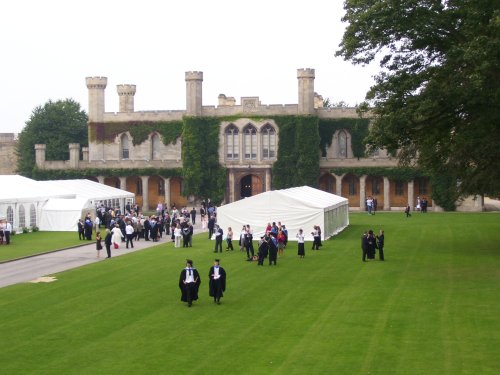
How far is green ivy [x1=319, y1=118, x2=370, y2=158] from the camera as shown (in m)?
76.2

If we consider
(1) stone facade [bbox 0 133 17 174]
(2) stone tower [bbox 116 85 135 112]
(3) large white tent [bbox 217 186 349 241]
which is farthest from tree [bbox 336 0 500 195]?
(1) stone facade [bbox 0 133 17 174]

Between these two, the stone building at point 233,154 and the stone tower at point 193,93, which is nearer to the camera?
the stone building at point 233,154

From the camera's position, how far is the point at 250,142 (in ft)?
247

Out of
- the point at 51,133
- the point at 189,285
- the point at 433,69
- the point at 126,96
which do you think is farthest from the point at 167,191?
the point at 189,285

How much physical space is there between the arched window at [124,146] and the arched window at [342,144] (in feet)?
66.4

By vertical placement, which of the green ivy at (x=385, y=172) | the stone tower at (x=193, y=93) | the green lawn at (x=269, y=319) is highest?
the stone tower at (x=193, y=93)

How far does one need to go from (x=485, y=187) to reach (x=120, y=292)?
2324cm

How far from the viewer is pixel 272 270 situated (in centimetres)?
3034

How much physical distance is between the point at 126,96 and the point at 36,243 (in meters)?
43.8

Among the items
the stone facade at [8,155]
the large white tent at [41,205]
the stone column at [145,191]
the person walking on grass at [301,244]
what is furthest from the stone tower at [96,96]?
the person walking on grass at [301,244]

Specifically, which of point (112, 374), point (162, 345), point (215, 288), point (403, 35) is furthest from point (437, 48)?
point (112, 374)

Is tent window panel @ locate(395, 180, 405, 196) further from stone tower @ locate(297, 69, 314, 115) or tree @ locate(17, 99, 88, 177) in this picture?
tree @ locate(17, 99, 88, 177)

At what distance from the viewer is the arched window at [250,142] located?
246 ft

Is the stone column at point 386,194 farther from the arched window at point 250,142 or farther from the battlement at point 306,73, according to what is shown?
the arched window at point 250,142
